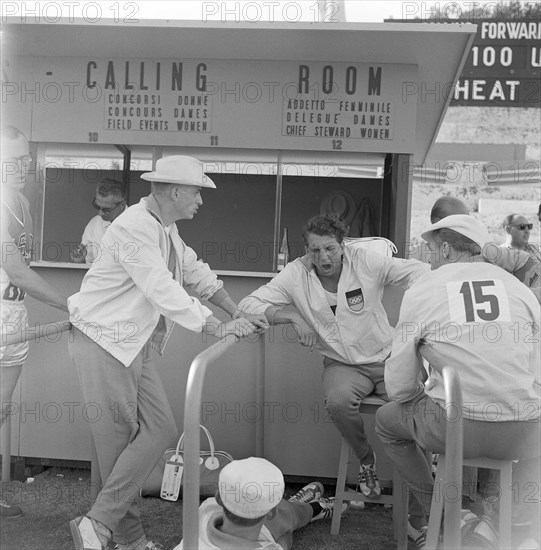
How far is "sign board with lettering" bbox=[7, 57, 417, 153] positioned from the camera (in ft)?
15.4

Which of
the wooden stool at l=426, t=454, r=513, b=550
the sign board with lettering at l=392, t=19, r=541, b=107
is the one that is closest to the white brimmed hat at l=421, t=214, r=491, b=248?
the wooden stool at l=426, t=454, r=513, b=550

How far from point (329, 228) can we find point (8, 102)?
274 cm

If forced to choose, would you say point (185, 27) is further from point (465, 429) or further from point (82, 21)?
point (465, 429)

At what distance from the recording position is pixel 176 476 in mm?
3568

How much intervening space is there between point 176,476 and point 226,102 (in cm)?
255

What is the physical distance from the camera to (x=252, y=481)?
88.8 inches

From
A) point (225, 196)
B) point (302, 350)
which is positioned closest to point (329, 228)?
point (302, 350)

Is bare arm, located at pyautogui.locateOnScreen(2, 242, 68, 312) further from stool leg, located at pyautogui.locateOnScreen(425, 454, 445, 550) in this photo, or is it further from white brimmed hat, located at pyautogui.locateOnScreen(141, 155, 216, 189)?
stool leg, located at pyautogui.locateOnScreen(425, 454, 445, 550)

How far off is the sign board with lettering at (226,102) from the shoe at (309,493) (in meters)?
2.25

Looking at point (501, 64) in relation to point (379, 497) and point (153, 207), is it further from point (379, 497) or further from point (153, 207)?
point (153, 207)

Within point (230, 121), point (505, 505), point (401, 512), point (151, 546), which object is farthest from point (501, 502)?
point (230, 121)

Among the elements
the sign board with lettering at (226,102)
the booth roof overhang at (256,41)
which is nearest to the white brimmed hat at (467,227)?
the booth roof overhang at (256,41)

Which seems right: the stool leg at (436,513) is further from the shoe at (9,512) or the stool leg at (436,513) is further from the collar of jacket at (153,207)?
the shoe at (9,512)

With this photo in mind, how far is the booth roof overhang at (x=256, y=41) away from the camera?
4055 mm
